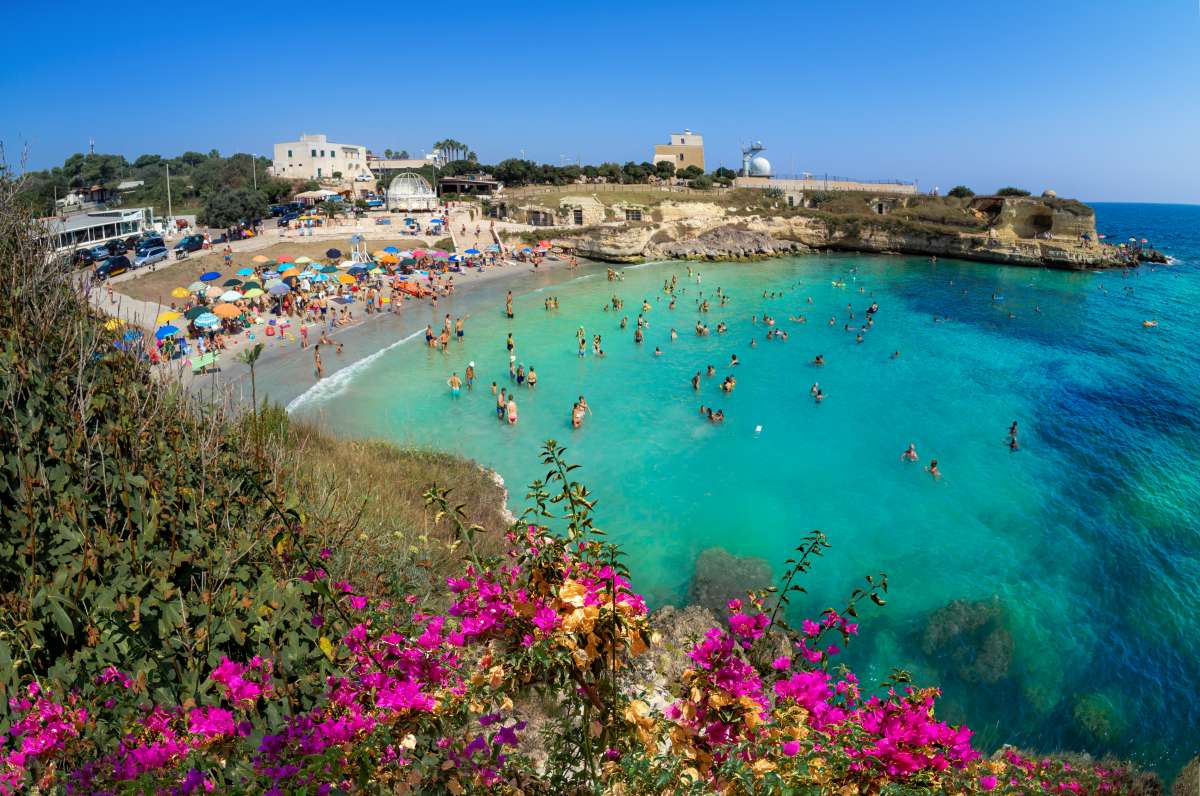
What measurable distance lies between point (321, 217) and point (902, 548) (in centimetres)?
5240

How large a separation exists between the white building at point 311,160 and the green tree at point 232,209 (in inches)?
1376

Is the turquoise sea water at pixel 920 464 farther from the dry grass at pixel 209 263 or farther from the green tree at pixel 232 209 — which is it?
the green tree at pixel 232 209

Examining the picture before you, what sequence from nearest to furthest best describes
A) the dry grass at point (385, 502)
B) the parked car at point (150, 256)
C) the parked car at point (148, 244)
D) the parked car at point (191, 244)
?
the dry grass at point (385, 502) → the parked car at point (150, 256) → the parked car at point (148, 244) → the parked car at point (191, 244)

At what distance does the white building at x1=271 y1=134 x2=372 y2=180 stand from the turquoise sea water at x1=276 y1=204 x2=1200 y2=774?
63.6m

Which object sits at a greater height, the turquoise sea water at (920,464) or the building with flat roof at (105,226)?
the building with flat roof at (105,226)

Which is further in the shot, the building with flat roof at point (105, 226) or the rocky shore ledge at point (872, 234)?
the rocky shore ledge at point (872, 234)

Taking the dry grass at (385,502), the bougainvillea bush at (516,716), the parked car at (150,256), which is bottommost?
the dry grass at (385,502)

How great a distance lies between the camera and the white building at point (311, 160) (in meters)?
87.8

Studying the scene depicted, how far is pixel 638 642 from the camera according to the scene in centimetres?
232

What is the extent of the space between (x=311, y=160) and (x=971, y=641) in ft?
317

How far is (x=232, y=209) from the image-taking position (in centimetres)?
5175

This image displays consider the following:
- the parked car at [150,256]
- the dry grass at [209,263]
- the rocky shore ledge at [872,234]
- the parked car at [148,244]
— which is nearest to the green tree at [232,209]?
the dry grass at [209,263]

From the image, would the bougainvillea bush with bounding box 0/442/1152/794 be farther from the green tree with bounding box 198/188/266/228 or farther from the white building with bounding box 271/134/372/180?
the white building with bounding box 271/134/372/180

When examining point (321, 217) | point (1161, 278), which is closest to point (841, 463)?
point (321, 217)
